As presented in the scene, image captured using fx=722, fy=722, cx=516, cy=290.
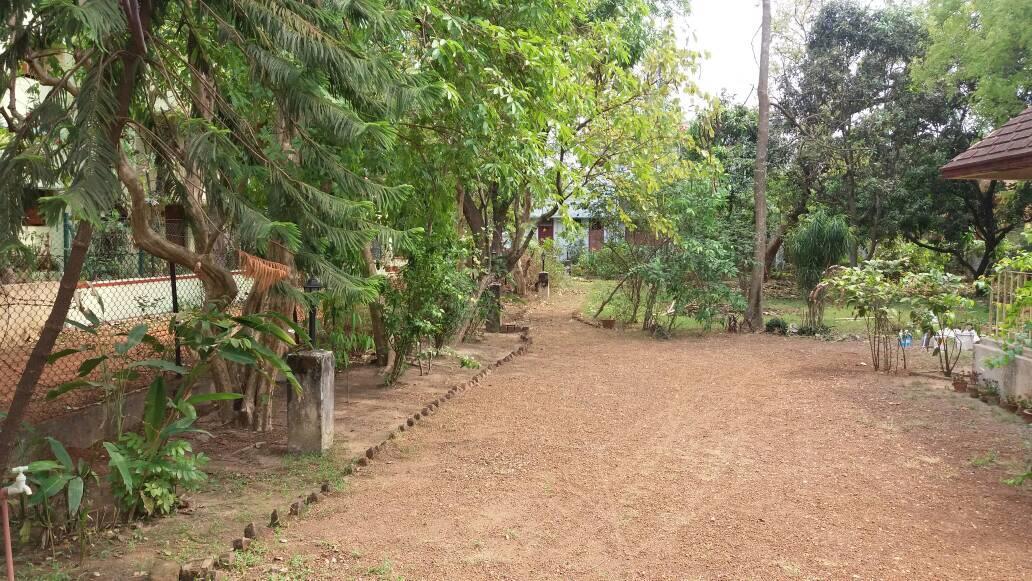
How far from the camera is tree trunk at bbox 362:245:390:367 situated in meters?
8.46

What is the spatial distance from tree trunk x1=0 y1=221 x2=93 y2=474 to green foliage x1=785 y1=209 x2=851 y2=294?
52.7 ft


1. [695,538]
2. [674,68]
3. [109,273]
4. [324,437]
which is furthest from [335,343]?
[674,68]

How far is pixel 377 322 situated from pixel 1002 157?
7517 millimetres

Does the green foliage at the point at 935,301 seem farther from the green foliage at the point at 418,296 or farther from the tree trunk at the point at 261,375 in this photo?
the tree trunk at the point at 261,375

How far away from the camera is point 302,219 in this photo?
424 centimetres

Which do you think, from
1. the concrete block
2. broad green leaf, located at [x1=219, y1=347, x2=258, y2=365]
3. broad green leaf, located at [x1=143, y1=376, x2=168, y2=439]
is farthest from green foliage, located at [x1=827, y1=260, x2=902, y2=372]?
broad green leaf, located at [x1=143, y1=376, x2=168, y2=439]

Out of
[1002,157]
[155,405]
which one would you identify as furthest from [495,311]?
[155,405]

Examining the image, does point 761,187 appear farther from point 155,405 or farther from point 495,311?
point 155,405

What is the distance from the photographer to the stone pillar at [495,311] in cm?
1357

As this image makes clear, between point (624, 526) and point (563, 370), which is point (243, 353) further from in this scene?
point (563, 370)

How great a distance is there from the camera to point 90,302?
31.9 feet

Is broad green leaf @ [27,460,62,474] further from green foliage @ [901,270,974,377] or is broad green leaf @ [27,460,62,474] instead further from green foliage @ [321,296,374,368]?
green foliage @ [901,270,974,377]

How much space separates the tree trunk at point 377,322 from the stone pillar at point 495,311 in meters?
3.54

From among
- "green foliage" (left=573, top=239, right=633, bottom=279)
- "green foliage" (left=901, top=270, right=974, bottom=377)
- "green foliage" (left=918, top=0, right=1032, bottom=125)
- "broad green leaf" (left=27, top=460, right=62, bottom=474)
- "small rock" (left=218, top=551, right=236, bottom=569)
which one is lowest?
"small rock" (left=218, top=551, right=236, bottom=569)
